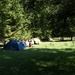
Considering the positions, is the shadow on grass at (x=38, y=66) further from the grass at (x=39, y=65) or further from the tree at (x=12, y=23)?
the tree at (x=12, y=23)

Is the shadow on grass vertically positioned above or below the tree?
below

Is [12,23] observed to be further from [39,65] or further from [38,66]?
[38,66]

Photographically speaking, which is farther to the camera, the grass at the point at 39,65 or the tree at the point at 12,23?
the tree at the point at 12,23

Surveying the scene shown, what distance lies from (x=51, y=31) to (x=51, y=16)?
65 cm

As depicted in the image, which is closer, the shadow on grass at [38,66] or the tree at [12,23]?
the shadow on grass at [38,66]

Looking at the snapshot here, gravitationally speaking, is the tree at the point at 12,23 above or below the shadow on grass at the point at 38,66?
above

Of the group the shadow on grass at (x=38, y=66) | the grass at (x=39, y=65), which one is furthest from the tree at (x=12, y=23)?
the shadow on grass at (x=38, y=66)

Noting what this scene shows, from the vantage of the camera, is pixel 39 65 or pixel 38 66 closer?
pixel 38 66

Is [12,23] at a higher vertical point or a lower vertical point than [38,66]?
higher

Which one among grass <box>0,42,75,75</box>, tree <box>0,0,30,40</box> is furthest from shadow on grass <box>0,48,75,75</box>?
tree <box>0,0,30,40</box>

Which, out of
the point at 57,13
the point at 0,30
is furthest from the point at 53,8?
the point at 0,30

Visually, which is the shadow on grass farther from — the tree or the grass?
the tree

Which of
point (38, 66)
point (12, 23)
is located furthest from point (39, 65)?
point (12, 23)

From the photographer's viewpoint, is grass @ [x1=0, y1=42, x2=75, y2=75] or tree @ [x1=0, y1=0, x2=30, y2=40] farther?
tree @ [x1=0, y1=0, x2=30, y2=40]
